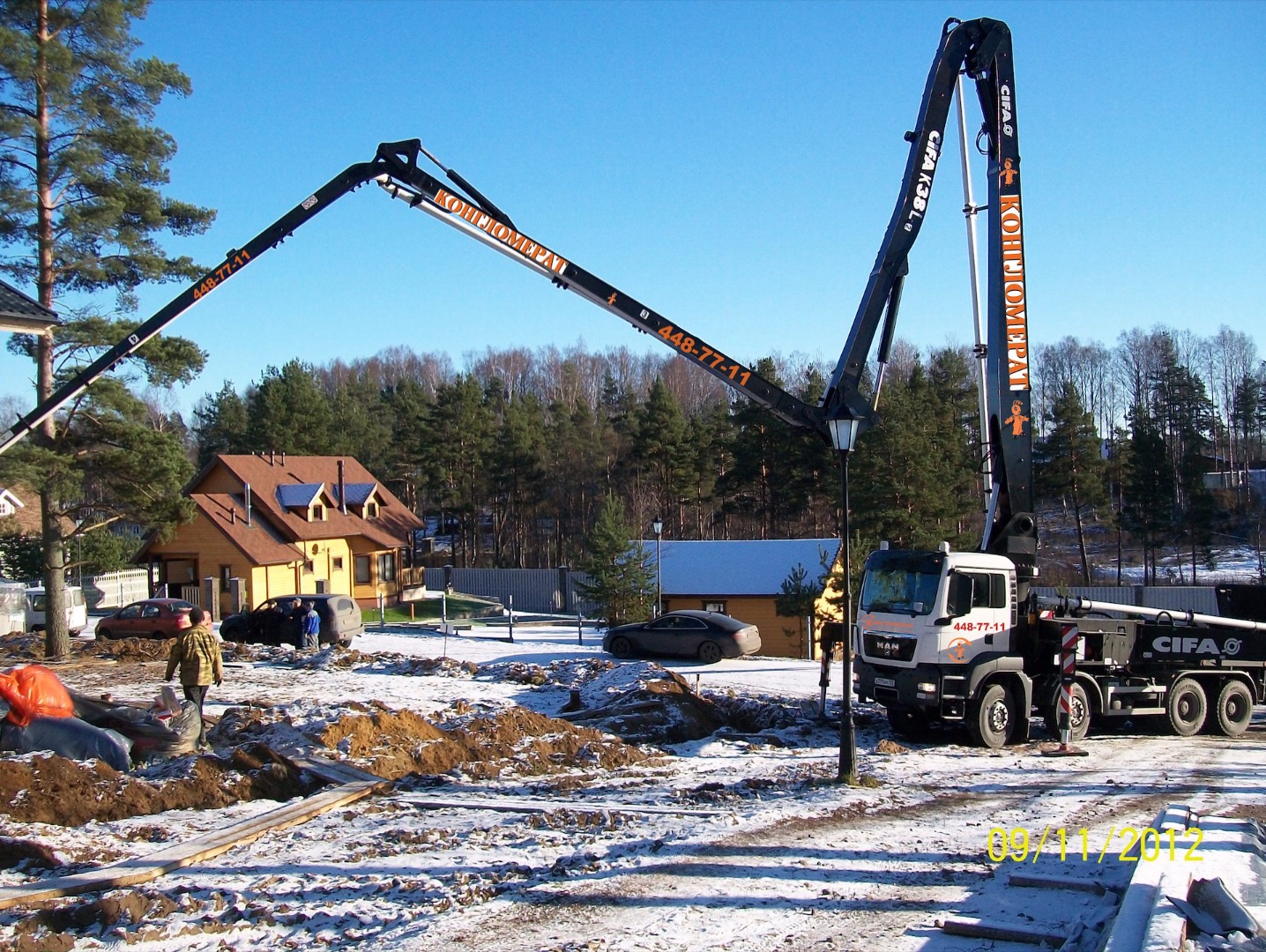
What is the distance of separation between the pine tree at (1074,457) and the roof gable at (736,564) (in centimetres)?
1825

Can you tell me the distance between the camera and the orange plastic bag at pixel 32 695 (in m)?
10.7

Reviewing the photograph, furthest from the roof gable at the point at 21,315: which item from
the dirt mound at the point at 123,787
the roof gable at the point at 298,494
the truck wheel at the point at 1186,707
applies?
the roof gable at the point at 298,494

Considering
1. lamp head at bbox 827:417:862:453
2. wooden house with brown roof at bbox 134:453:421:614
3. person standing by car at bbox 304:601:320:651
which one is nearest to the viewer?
lamp head at bbox 827:417:862:453

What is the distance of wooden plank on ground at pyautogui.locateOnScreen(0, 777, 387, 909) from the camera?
24.2 ft

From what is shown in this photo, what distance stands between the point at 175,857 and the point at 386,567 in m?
41.0

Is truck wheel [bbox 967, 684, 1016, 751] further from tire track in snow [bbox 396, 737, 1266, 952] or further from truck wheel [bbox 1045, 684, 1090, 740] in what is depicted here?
tire track in snow [bbox 396, 737, 1266, 952]

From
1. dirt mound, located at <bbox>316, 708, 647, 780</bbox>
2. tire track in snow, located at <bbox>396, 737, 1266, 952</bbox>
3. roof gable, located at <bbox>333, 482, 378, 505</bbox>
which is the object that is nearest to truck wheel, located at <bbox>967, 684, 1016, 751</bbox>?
tire track in snow, located at <bbox>396, 737, 1266, 952</bbox>

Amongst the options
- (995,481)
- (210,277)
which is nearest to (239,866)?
(210,277)

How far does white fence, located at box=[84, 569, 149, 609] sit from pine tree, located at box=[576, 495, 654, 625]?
1875cm

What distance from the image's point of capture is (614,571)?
117ft

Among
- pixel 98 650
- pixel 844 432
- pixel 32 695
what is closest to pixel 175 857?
pixel 32 695

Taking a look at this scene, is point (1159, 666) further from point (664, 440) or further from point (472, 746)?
point (664, 440)

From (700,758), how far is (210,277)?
1017 centimetres

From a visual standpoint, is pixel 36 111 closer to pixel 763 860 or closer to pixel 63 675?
pixel 63 675
